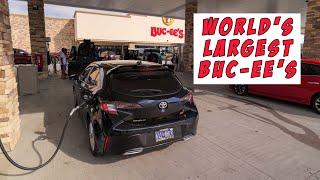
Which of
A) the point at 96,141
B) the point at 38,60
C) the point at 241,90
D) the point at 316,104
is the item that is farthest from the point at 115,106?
the point at 38,60

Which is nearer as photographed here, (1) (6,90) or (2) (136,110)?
(2) (136,110)

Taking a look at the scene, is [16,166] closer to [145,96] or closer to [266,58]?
[145,96]

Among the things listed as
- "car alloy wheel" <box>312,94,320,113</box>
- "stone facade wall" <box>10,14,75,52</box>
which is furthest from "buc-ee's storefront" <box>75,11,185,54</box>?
"car alloy wheel" <box>312,94,320,113</box>

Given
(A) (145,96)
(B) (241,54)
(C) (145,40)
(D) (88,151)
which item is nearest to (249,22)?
(B) (241,54)

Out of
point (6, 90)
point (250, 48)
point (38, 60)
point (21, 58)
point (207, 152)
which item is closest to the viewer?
point (6, 90)

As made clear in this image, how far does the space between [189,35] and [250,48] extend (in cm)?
697

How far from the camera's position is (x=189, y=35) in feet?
47.9

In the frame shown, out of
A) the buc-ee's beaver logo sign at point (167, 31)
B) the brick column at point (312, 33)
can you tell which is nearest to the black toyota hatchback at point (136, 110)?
the brick column at point (312, 33)

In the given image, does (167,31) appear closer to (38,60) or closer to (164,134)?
(38,60)

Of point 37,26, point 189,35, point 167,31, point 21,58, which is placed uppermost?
point 167,31

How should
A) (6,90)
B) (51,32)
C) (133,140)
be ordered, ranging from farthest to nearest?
(51,32), (6,90), (133,140)

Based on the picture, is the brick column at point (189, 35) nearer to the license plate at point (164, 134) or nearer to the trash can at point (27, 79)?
the trash can at point (27, 79)

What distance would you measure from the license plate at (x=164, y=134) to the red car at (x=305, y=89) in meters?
4.77

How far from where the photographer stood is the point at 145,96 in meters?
3.51
